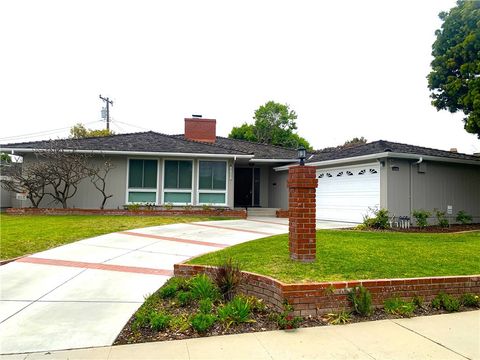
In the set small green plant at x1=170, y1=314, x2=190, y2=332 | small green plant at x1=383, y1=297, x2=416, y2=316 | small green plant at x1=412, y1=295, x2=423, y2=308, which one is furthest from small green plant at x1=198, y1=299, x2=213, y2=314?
small green plant at x1=412, y1=295, x2=423, y2=308

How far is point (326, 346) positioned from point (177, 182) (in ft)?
46.5

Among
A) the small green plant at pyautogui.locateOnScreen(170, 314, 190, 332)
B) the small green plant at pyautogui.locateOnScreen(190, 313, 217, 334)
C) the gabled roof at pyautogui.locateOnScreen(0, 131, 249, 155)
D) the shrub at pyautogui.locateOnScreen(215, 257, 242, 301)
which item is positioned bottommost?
the small green plant at pyautogui.locateOnScreen(170, 314, 190, 332)

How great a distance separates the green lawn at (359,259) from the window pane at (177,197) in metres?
9.47

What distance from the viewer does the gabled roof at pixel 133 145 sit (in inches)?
653

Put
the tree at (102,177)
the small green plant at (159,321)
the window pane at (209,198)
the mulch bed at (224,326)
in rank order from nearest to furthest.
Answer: the mulch bed at (224,326)
the small green plant at (159,321)
the tree at (102,177)
the window pane at (209,198)

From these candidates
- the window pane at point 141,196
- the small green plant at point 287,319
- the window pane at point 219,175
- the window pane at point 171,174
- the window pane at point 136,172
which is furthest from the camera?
the window pane at point 219,175

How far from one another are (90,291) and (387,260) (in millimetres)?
4907

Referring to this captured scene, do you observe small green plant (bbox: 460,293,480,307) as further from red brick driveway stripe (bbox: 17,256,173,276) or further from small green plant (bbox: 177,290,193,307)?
red brick driveway stripe (bbox: 17,256,173,276)

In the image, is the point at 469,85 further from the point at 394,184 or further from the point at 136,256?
the point at 136,256

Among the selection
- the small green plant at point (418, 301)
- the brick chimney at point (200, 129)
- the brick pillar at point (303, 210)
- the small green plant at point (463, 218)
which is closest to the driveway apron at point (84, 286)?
the brick pillar at point (303, 210)

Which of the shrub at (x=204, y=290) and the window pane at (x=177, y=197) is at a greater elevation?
the window pane at (x=177, y=197)

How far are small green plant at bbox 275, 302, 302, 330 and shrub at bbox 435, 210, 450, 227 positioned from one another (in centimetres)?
1115

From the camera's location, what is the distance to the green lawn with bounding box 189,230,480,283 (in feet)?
17.2

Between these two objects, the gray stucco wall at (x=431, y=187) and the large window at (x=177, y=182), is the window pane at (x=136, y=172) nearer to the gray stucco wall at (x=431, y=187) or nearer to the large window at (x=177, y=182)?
the large window at (x=177, y=182)
